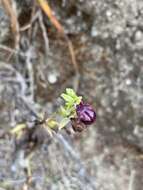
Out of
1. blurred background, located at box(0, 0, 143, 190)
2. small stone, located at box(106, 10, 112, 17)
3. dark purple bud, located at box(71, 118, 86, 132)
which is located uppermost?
small stone, located at box(106, 10, 112, 17)

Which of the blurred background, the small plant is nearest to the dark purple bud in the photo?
the small plant

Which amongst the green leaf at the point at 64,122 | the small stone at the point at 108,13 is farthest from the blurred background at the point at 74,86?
the green leaf at the point at 64,122

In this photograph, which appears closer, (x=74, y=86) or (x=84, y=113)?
(x=84, y=113)

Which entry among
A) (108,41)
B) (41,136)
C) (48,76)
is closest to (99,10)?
(108,41)

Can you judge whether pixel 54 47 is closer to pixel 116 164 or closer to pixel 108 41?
pixel 108 41

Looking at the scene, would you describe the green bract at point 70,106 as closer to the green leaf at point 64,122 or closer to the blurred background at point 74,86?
the green leaf at point 64,122

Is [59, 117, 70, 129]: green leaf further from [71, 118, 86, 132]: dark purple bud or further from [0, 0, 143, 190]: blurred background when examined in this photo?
[0, 0, 143, 190]: blurred background

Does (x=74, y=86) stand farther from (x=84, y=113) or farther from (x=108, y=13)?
(x=84, y=113)

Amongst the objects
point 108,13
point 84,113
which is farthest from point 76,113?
point 108,13
